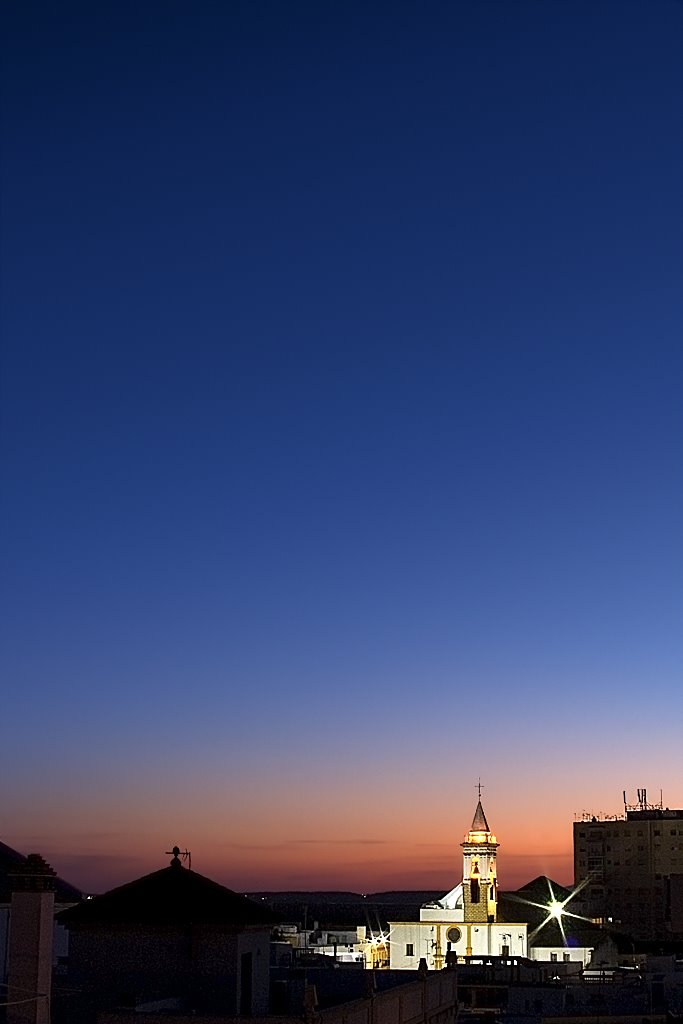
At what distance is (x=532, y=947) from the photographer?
147750mm

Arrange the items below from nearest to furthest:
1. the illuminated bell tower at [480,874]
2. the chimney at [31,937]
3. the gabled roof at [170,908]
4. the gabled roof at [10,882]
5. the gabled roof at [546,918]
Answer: the chimney at [31,937]
the gabled roof at [10,882]
the gabled roof at [170,908]
the gabled roof at [546,918]
the illuminated bell tower at [480,874]

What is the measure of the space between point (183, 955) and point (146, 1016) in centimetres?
947

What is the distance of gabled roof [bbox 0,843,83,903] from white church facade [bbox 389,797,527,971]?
99.4m

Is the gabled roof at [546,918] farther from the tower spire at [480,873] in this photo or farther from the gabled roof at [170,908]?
the gabled roof at [170,908]

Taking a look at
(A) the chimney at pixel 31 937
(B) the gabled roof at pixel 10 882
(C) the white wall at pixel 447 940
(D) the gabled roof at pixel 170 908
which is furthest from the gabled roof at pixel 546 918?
(A) the chimney at pixel 31 937

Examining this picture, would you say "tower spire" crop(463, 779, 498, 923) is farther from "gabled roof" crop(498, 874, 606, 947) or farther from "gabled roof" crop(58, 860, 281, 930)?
"gabled roof" crop(58, 860, 281, 930)

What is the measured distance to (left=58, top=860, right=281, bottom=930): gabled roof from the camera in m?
38.5

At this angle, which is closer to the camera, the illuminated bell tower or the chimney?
the chimney

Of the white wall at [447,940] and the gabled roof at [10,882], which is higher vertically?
the gabled roof at [10,882]

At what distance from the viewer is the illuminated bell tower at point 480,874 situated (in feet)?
495

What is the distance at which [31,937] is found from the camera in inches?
1037

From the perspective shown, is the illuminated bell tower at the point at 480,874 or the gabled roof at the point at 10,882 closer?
the gabled roof at the point at 10,882

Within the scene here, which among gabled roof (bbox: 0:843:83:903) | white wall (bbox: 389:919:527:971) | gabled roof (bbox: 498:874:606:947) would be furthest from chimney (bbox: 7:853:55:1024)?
white wall (bbox: 389:919:527:971)

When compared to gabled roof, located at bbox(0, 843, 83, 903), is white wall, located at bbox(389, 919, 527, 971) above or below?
below
